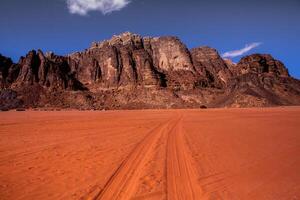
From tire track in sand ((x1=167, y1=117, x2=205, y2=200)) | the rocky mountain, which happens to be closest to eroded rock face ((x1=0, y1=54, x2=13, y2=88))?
the rocky mountain

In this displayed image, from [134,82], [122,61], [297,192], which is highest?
[122,61]

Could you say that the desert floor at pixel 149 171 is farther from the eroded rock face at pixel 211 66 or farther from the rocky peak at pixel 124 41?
the rocky peak at pixel 124 41

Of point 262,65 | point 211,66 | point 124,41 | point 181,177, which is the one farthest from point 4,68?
point 181,177

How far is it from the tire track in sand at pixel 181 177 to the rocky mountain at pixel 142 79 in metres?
77.5

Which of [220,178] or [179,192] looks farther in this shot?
[220,178]

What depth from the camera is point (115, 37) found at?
14850 centimetres

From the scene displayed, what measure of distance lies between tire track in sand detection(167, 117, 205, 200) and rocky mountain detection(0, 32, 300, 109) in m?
77.5

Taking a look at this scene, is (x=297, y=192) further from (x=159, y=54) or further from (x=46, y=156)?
(x=159, y=54)

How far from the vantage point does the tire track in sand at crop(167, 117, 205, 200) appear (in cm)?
523

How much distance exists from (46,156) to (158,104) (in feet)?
283

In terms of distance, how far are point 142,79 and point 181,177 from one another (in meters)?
111

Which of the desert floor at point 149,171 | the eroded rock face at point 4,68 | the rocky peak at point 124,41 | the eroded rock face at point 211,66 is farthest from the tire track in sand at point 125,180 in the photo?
the rocky peak at point 124,41

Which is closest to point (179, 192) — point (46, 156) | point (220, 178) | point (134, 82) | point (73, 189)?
point (220, 178)

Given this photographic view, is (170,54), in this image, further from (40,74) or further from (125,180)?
(125,180)
